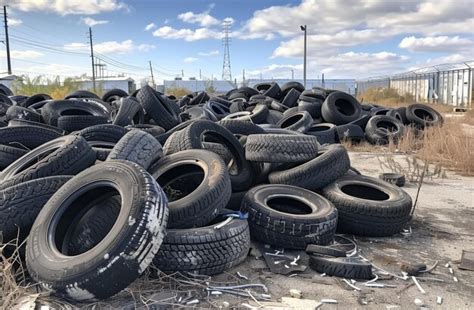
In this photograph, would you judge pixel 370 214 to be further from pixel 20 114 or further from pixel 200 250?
pixel 20 114

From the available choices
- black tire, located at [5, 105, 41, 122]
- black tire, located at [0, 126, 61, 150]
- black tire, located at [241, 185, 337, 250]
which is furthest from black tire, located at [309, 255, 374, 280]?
black tire, located at [5, 105, 41, 122]

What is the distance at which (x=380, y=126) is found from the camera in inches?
535

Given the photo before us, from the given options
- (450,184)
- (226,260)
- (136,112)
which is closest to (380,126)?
(450,184)

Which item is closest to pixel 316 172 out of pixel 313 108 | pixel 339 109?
pixel 313 108

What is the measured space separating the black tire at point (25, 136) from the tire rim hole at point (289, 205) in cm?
360

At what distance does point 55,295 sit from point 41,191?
1.15 m

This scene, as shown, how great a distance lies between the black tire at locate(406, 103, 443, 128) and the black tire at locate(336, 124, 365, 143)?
2.22 meters

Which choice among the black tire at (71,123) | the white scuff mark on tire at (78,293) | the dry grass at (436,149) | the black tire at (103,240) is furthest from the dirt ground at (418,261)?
the black tire at (71,123)

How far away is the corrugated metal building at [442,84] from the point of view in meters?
32.7

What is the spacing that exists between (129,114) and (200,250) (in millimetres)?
5546

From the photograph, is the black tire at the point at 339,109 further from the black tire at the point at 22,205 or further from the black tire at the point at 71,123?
the black tire at the point at 22,205

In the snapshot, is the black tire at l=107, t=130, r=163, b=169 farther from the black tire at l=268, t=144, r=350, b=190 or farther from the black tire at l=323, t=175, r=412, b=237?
the black tire at l=323, t=175, r=412, b=237

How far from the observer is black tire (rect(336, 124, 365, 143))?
12.5m

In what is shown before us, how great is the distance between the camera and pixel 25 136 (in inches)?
253
